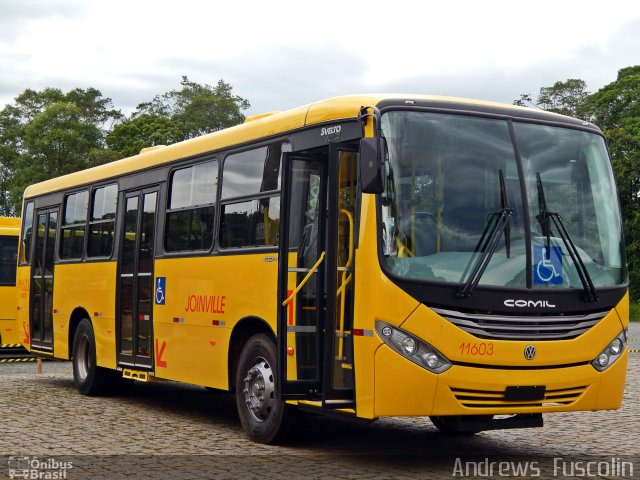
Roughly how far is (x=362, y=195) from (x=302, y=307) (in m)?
1.38

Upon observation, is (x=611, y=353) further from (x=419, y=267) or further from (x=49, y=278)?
(x=49, y=278)

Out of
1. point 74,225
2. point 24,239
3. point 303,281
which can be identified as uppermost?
point 74,225

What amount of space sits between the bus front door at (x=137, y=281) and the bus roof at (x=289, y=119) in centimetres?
54

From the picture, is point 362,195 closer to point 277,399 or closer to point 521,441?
point 277,399

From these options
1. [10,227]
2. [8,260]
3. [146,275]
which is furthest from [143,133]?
[146,275]

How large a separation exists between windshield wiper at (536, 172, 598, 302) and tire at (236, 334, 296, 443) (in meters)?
2.93

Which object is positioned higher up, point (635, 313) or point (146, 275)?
point (146, 275)

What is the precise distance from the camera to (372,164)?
30.1 feet

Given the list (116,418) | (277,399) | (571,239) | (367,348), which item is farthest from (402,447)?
(116,418)

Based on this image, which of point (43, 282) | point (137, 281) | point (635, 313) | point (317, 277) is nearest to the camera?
point (317, 277)

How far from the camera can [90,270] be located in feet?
53.0

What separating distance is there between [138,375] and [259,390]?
12.2ft

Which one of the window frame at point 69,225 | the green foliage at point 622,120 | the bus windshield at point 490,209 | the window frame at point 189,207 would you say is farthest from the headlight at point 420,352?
the green foliage at point 622,120

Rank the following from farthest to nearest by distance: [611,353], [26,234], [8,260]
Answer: [8,260] → [26,234] → [611,353]
